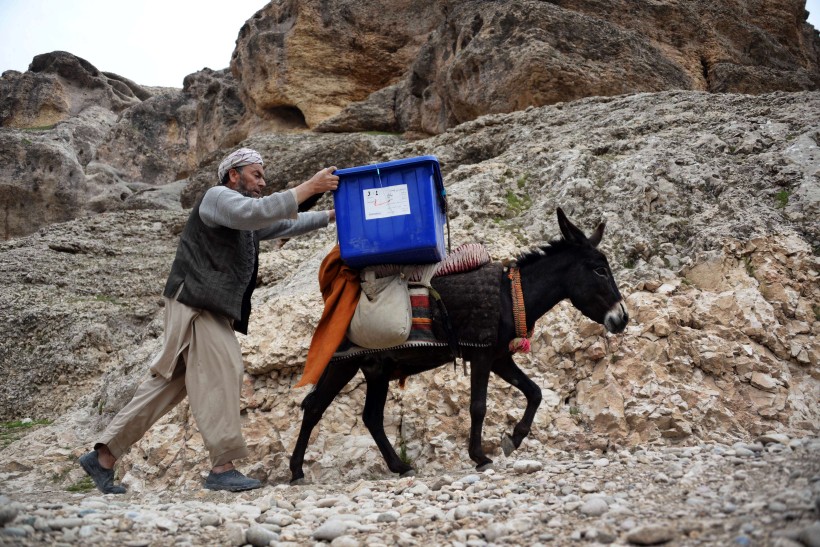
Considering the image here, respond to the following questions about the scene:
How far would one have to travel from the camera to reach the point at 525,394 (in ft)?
18.3

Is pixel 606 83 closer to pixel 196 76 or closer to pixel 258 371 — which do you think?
pixel 258 371

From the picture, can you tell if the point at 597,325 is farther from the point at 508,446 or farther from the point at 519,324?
the point at 508,446

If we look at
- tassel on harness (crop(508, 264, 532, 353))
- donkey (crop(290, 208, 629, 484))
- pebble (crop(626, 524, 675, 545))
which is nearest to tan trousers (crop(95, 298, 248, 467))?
donkey (crop(290, 208, 629, 484))

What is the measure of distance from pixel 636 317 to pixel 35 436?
21.5 ft

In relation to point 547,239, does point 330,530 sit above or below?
below

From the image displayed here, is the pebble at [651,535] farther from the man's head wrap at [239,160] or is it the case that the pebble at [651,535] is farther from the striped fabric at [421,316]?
the man's head wrap at [239,160]

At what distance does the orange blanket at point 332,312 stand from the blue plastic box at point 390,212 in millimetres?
281

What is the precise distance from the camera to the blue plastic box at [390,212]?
16.9 ft

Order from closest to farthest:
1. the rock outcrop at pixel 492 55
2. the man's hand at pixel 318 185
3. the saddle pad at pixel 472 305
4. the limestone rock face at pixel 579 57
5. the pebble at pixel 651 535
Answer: the pebble at pixel 651 535
the man's hand at pixel 318 185
the saddle pad at pixel 472 305
the limestone rock face at pixel 579 57
the rock outcrop at pixel 492 55

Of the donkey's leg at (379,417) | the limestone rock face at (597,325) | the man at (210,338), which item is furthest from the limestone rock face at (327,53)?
the man at (210,338)

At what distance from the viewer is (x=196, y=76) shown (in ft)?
111

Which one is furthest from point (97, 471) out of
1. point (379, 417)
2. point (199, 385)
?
point (379, 417)

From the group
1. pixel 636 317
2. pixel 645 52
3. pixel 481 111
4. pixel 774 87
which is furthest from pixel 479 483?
pixel 774 87

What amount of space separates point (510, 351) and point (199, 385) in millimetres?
2337
